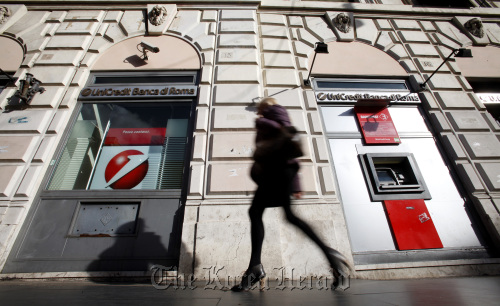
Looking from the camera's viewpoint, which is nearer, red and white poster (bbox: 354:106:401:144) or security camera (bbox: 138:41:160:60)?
red and white poster (bbox: 354:106:401:144)

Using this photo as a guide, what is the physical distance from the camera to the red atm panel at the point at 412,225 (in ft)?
13.6

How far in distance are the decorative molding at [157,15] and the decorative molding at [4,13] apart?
4.30 meters

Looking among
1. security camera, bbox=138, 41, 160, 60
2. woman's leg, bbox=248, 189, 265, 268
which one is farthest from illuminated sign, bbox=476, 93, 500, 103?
security camera, bbox=138, 41, 160, 60

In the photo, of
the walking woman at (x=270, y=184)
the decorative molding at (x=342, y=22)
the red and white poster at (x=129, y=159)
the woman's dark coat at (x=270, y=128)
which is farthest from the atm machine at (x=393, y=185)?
the red and white poster at (x=129, y=159)

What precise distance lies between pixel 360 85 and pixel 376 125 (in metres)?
1.35

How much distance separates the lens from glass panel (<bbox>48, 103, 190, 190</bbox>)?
183 inches

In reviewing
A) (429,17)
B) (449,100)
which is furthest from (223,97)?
(429,17)

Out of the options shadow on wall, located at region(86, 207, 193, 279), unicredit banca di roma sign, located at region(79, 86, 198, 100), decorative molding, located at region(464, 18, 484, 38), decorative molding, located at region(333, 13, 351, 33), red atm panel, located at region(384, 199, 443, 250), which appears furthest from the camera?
decorative molding, located at region(464, 18, 484, 38)

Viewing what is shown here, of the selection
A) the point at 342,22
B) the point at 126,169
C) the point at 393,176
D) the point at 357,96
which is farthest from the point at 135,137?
the point at 342,22

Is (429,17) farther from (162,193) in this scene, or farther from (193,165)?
(162,193)

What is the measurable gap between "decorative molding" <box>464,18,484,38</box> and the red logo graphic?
35.1 ft

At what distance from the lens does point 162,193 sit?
4.47 metres

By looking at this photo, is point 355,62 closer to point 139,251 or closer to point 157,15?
point 157,15

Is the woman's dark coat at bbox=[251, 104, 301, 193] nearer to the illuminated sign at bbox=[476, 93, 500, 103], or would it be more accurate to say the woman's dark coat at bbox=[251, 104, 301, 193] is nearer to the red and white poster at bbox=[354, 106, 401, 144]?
the red and white poster at bbox=[354, 106, 401, 144]
